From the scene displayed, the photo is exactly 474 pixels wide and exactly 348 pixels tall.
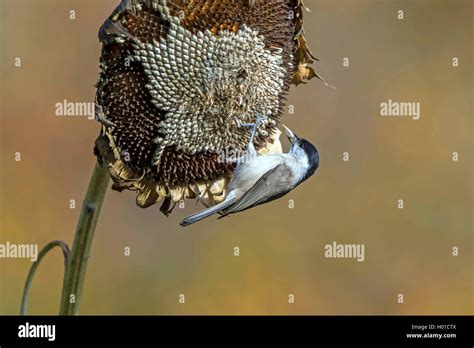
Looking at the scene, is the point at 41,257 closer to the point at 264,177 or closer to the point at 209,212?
the point at 209,212

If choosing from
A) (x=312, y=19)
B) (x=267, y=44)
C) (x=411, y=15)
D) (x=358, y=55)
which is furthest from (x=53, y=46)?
(x=267, y=44)

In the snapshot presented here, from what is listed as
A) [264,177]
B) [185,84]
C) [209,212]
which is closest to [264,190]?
[264,177]

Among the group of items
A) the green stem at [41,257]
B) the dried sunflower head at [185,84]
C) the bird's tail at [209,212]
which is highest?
the dried sunflower head at [185,84]

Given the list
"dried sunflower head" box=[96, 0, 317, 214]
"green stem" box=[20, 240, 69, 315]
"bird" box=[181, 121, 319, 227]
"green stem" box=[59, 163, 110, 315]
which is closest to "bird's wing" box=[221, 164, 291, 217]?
"bird" box=[181, 121, 319, 227]

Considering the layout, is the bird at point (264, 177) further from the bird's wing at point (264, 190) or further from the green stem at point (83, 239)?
the green stem at point (83, 239)

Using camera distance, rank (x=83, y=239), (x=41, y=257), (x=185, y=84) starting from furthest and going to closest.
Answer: (x=41, y=257) → (x=83, y=239) → (x=185, y=84)

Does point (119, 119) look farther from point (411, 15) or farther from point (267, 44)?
point (411, 15)

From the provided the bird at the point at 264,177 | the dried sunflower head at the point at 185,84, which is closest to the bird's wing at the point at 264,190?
the bird at the point at 264,177
